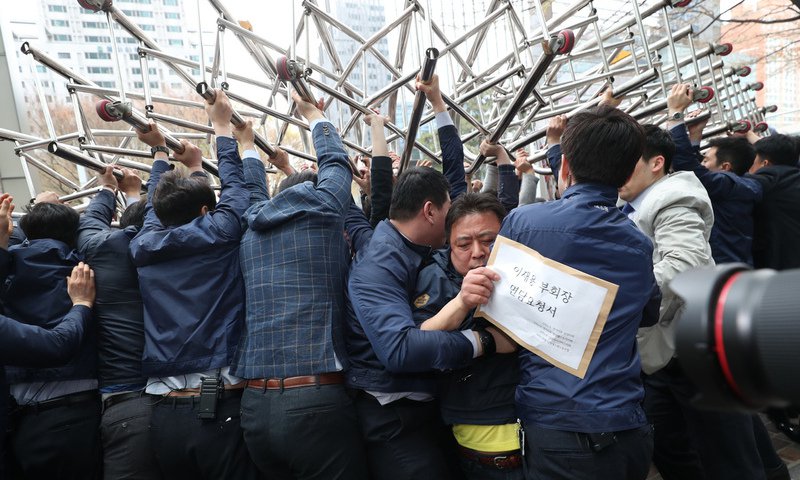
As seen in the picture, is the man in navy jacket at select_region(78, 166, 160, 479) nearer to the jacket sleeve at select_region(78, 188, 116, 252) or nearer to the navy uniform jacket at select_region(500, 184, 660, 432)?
the jacket sleeve at select_region(78, 188, 116, 252)

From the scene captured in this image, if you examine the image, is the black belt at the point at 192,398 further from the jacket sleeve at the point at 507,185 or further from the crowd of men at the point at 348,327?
the jacket sleeve at the point at 507,185

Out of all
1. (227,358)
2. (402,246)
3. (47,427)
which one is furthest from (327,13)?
(47,427)

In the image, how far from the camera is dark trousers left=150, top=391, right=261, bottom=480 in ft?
7.63

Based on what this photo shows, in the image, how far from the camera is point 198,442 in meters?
2.32

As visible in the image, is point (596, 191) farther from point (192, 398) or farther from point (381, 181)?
point (192, 398)

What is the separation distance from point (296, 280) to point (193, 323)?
1.96 ft

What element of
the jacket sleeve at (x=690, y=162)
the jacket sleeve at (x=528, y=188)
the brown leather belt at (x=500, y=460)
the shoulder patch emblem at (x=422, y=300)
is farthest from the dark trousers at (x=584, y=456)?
the jacket sleeve at (x=528, y=188)

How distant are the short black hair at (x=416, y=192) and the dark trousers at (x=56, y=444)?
195 centimetres

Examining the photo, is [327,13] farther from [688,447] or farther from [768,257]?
[768,257]

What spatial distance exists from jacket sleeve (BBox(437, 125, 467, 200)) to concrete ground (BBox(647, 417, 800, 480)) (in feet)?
8.86

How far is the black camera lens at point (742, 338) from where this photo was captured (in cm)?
77

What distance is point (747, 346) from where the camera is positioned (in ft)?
2.58

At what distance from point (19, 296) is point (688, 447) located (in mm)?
3701

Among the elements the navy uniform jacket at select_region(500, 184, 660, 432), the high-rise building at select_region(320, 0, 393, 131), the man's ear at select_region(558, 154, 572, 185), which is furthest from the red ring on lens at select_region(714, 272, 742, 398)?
the high-rise building at select_region(320, 0, 393, 131)
